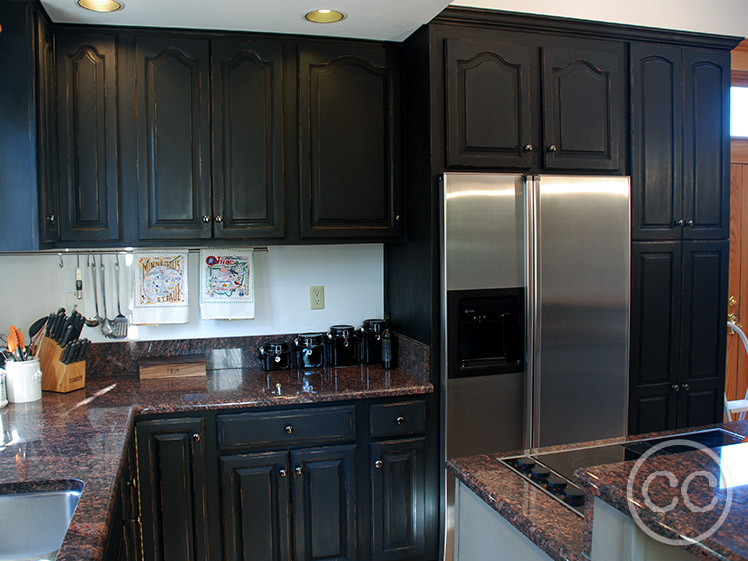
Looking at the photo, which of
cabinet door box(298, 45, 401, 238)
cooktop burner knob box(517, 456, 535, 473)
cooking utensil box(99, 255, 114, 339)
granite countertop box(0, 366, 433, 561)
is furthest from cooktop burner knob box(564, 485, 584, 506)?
cooking utensil box(99, 255, 114, 339)

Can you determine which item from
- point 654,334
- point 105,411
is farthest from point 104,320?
point 654,334

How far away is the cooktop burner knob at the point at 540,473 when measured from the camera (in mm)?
1435

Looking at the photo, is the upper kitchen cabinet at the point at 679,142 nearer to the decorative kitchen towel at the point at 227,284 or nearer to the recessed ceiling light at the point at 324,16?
the recessed ceiling light at the point at 324,16

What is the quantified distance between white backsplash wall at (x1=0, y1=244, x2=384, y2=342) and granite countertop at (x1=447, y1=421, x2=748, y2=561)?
1.66 metres

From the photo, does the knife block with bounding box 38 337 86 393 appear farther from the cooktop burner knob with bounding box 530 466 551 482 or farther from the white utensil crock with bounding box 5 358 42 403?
the cooktop burner knob with bounding box 530 466 551 482

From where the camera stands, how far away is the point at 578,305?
274 centimetres

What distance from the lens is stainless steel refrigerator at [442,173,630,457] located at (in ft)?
8.50

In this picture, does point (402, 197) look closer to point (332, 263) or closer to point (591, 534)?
point (332, 263)

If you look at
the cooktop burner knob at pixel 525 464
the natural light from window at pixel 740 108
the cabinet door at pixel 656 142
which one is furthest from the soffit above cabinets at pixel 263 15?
the natural light from window at pixel 740 108

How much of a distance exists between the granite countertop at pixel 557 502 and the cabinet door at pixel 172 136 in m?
1.69

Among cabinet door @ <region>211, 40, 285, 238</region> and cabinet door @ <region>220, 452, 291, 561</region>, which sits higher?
cabinet door @ <region>211, 40, 285, 238</region>

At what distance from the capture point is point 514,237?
2.64 meters

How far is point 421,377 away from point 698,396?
58.4 inches

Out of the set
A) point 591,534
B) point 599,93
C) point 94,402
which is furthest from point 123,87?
point 591,534
